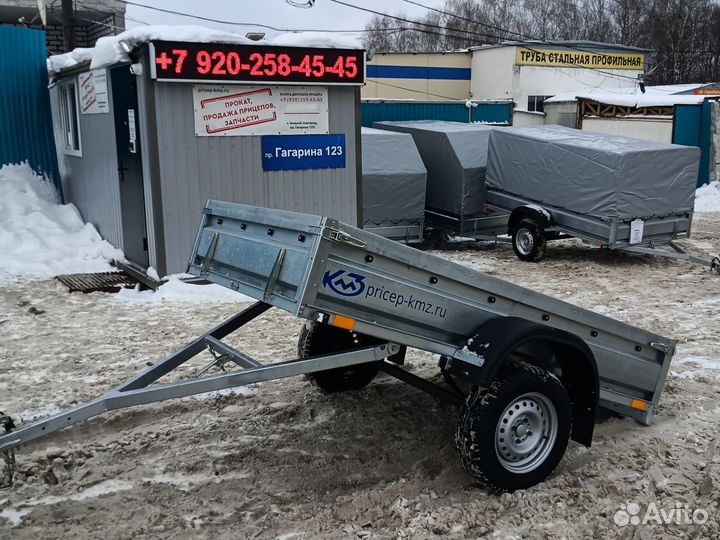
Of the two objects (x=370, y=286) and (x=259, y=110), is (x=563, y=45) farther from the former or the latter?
(x=370, y=286)

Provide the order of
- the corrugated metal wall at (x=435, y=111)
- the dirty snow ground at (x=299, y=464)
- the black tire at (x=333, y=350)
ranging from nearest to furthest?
the dirty snow ground at (x=299, y=464) → the black tire at (x=333, y=350) → the corrugated metal wall at (x=435, y=111)

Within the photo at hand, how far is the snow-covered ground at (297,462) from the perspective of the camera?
Result: 160 inches

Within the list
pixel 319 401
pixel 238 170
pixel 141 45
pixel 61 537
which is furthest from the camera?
pixel 238 170

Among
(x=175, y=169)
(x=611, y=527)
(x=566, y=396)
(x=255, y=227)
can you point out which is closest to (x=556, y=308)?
(x=566, y=396)

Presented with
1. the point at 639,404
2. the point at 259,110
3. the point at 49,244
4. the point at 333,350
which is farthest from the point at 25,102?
the point at 639,404

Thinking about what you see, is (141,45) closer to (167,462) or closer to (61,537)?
(167,462)

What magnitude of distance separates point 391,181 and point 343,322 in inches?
355

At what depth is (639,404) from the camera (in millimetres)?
5094

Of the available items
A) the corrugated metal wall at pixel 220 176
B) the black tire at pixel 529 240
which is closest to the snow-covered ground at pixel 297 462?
the corrugated metal wall at pixel 220 176

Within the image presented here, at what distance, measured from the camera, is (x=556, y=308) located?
4.48 meters

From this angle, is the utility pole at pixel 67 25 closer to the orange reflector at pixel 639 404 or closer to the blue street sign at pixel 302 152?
the blue street sign at pixel 302 152

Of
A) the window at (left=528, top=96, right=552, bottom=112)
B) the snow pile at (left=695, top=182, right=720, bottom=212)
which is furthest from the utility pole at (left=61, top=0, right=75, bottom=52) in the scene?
the window at (left=528, top=96, right=552, bottom=112)

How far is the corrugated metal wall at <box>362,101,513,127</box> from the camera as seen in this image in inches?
758

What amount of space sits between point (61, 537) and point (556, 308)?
3073 millimetres
